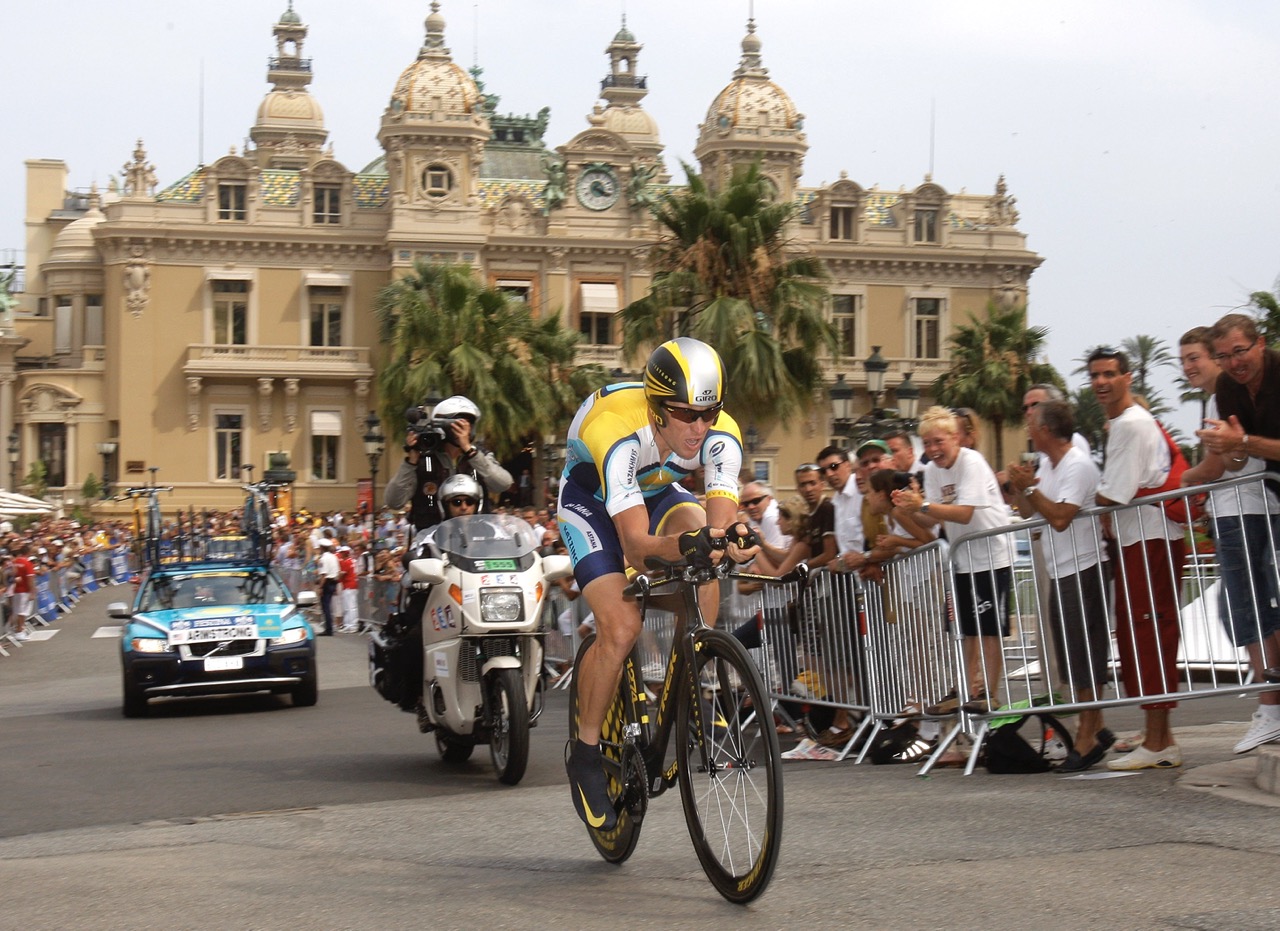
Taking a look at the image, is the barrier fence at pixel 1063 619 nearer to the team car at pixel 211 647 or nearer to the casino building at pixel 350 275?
the team car at pixel 211 647

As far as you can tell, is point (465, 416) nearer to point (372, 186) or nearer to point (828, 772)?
point (828, 772)

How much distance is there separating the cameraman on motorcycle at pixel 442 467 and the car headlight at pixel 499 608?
3.24 ft

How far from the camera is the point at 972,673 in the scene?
28.6 ft

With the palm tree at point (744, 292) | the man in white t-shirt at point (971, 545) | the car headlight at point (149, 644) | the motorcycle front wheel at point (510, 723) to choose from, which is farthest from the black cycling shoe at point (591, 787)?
the palm tree at point (744, 292)

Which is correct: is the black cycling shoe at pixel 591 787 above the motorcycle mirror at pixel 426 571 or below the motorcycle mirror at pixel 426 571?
below

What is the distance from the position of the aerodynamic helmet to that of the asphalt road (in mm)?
1673

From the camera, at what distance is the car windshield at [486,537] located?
949 cm

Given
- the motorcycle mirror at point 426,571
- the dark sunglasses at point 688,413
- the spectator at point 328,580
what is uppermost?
the spectator at point 328,580

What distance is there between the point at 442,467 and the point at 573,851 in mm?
4065

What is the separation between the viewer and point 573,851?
6555 millimetres

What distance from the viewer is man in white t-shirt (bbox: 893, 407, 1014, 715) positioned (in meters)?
8.62

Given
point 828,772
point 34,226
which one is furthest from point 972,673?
point 34,226

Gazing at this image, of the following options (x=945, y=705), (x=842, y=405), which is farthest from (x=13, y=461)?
(x=945, y=705)

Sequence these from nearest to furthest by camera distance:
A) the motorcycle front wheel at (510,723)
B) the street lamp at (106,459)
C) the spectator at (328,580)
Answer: the motorcycle front wheel at (510,723) → the spectator at (328,580) → the street lamp at (106,459)
